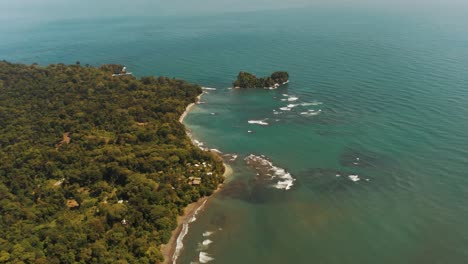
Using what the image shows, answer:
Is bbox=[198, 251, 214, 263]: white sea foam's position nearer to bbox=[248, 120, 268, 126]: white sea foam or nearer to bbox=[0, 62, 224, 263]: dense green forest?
bbox=[0, 62, 224, 263]: dense green forest

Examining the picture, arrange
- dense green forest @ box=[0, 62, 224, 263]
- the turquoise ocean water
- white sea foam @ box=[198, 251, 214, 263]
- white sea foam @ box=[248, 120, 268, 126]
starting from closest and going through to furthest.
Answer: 1. dense green forest @ box=[0, 62, 224, 263]
2. white sea foam @ box=[198, 251, 214, 263]
3. the turquoise ocean water
4. white sea foam @ box=[248, 120, 268, 126]

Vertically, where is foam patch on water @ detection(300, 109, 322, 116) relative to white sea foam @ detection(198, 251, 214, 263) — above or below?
above

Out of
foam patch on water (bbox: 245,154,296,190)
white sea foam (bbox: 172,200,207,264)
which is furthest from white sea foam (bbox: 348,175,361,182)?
white sea foam (bbox: 172,200,207,264)

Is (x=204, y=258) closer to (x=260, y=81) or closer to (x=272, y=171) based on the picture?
(x=272, y=171)

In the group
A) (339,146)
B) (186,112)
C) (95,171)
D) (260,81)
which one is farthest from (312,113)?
(95,171)

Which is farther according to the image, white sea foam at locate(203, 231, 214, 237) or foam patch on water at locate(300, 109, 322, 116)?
foam patch on water at locate(300, 109, 322, 116)

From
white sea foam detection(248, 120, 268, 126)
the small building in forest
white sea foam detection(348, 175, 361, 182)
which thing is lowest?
the small building in forest

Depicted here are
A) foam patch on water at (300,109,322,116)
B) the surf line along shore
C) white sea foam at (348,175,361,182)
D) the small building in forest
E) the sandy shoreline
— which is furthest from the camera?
the sandy shoreline
